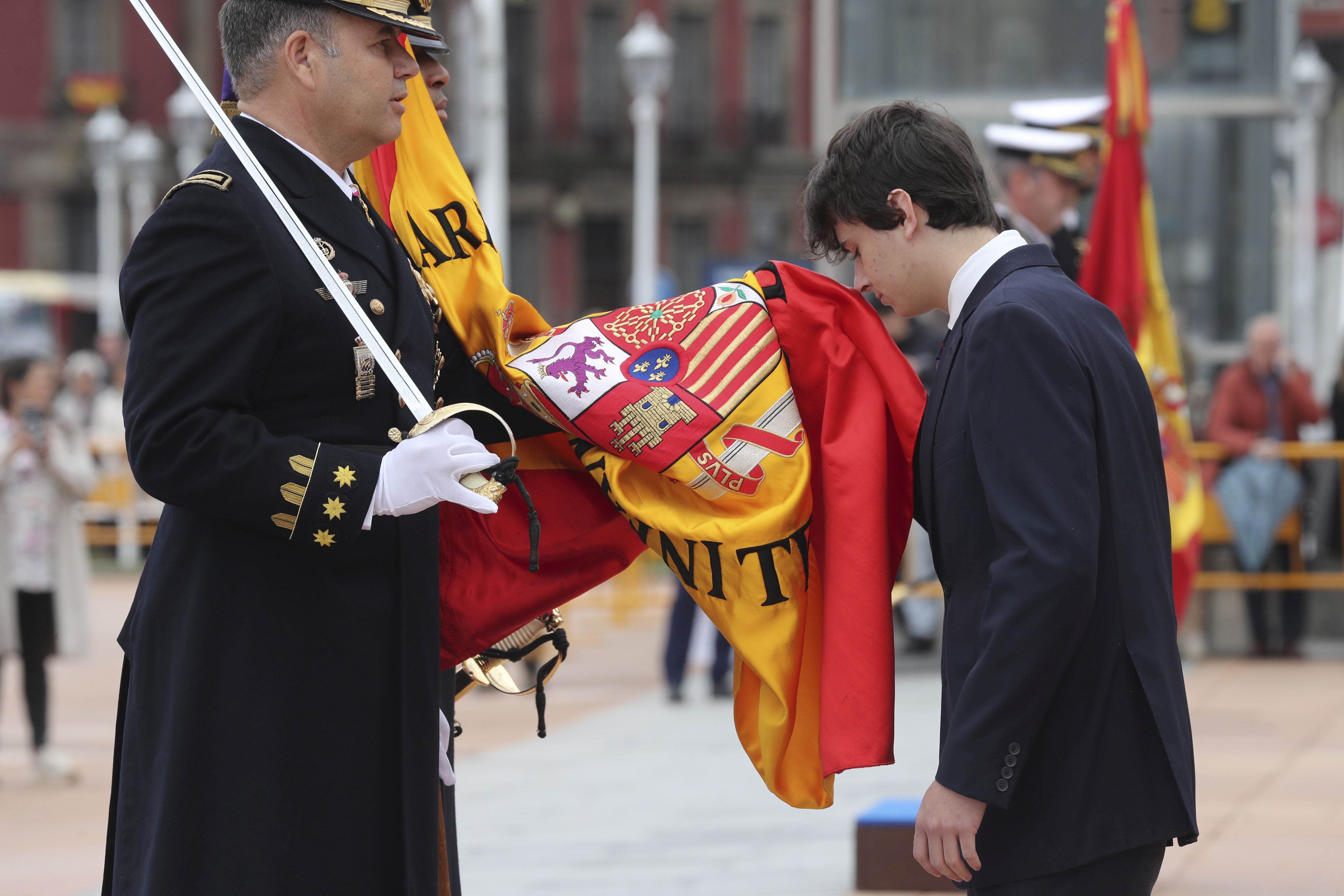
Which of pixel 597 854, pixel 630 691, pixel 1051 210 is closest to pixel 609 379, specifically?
pixel 1051 210

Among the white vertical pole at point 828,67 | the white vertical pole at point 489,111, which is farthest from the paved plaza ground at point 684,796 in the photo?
the white vertical pole at point 828,67

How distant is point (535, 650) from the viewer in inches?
136

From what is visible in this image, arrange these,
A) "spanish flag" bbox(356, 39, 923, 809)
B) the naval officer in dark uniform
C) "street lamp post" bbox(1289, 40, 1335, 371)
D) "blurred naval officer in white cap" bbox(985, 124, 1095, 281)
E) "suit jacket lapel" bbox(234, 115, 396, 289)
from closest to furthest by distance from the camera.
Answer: the naval officer in dark uniform
"suit jacket lapel" bbox(234, 115, 396, 289)
"spanish flag" bbox(356, 39, 923, 809)
"blurred naval officer in white cap" bbox(985, 124, 1095, 281)
"street lamp post" bbox(1289, 40, 1335, 371)

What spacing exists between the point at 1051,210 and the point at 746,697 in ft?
8.42

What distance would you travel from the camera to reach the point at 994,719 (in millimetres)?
2408

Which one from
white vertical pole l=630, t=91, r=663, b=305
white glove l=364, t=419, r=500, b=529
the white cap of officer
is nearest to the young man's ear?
white glove l=364, t=419, r=500, b=529

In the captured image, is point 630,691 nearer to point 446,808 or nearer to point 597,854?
point 597,854

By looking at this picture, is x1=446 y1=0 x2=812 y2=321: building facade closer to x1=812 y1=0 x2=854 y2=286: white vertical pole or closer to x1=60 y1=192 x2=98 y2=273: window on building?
x1=60 y1=192 x2=98 y2=273: window on building

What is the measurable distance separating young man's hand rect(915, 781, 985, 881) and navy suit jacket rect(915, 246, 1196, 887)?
0.03 m

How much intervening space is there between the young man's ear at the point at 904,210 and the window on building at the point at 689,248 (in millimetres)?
37172

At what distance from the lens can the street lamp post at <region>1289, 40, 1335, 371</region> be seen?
1877cm

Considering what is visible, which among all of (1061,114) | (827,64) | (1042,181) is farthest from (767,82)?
(1042,181)

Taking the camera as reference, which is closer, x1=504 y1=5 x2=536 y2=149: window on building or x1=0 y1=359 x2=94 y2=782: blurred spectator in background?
x1=0 y1=359 x2=94 y2=782: blurred spectator in background

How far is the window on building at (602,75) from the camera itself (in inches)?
1586
